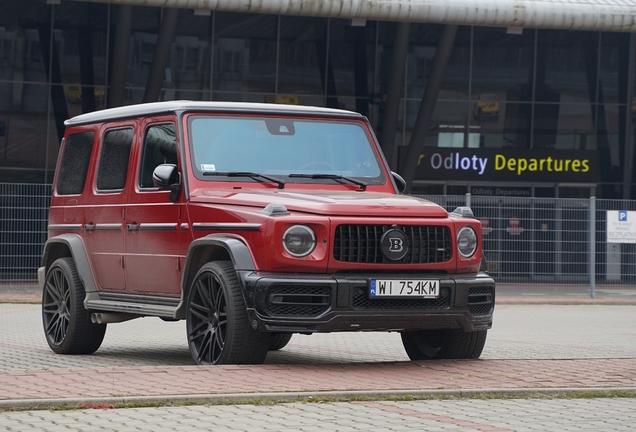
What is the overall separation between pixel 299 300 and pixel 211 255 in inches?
40.7

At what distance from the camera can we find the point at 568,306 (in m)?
22.2

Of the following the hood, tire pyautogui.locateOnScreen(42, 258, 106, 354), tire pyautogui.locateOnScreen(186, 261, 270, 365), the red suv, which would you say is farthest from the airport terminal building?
tire pyautogui.locateOnScreen(186, 261, 270, 365)

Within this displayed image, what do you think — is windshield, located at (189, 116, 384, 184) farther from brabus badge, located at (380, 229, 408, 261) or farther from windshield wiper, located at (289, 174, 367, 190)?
brabus badge, located at (380, 229, 408, 261)

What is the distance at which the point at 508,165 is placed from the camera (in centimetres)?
3133

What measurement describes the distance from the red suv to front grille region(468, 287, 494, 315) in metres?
0.01

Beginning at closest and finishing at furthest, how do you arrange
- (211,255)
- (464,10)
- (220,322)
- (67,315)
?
(220,322), (211,255), (67,315), (464,10)

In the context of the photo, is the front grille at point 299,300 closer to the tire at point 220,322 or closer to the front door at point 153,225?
the tire at point 220,322

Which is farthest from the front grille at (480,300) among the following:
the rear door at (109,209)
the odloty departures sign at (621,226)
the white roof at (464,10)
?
the odloty departures sign at (621,226)

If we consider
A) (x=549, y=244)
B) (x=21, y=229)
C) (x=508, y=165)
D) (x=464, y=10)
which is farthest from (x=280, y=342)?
(x=508, y=165)

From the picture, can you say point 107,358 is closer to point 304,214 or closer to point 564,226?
point 304,214

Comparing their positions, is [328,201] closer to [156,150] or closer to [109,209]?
[156,150]

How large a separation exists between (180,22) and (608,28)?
1027 cm

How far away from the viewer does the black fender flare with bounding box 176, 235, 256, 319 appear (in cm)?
870

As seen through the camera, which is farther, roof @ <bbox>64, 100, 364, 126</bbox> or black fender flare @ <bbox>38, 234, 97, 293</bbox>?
black fender flare @ <bbox>38, 234, 97, 293</bbox>
